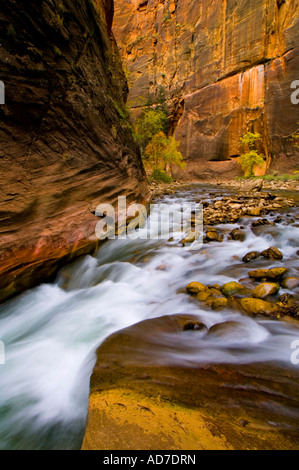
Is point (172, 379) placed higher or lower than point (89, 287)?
higher

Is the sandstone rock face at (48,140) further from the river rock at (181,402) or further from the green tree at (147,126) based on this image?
the green tree at (147,126)

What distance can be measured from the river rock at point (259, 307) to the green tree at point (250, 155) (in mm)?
22992

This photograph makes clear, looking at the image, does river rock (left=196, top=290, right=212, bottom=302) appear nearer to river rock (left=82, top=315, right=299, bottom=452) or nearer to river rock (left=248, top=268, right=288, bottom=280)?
river rock (left=248, top=268, right=288, bottom=280)

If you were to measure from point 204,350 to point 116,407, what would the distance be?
101 centimetres

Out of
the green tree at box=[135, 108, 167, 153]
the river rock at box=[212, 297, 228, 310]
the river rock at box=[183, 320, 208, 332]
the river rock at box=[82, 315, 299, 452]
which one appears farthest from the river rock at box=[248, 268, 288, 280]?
the green tree at box=[135, 108, 167, 153]

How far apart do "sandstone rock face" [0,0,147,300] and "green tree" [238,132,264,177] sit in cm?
2050

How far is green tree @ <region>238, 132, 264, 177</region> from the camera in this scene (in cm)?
2245

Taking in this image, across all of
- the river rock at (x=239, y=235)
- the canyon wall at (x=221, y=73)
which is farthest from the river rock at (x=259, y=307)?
the canyon wall at (x=221, y=73)

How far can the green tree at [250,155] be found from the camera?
22453mm

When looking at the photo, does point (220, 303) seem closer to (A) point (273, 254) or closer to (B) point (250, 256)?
(B) point (250, 256)

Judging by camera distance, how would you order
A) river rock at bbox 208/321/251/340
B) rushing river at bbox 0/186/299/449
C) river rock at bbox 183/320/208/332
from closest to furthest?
1. rushing river at bbox 0/186/299/449
2. river rock at bbox 208/321/251/340
3. river rock at bbox 183/320/208/332

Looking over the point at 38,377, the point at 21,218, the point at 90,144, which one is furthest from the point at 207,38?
the point at 38,377

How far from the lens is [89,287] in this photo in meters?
4.00
